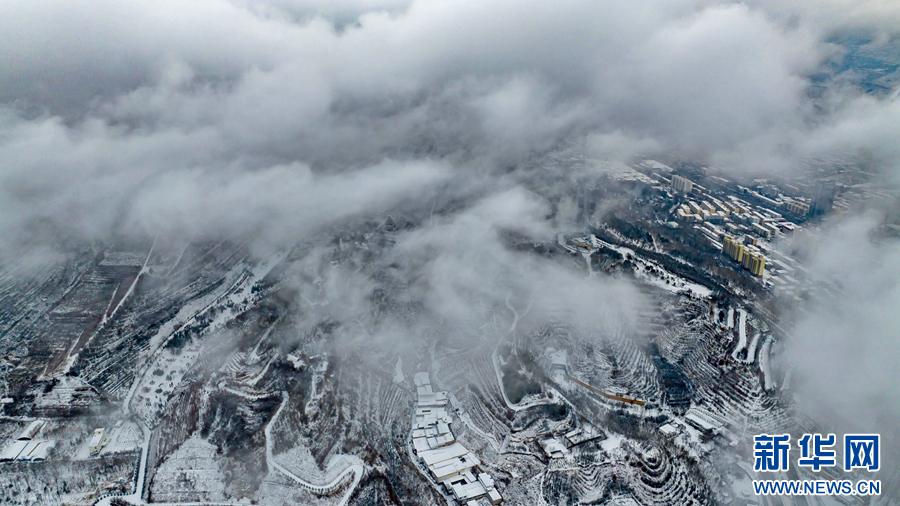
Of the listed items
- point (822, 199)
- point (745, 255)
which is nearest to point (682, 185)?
point (822, 199)

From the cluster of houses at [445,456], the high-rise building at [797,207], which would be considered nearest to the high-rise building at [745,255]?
the high-rise building at [797,207]

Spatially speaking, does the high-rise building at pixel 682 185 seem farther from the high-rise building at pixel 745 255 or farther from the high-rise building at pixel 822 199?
the high-rise building at pixel 745 255

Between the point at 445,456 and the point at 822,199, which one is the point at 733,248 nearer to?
the point at 822,199

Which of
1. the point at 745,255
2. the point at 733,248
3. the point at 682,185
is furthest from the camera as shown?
the point at 682,185

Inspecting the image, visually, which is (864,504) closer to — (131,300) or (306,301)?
(306,301)

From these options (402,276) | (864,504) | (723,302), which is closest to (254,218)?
(402,276)

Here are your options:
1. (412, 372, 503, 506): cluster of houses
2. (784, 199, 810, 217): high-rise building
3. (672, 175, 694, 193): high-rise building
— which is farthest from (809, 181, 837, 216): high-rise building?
(412, 372, 503, 506): cluster of houses
